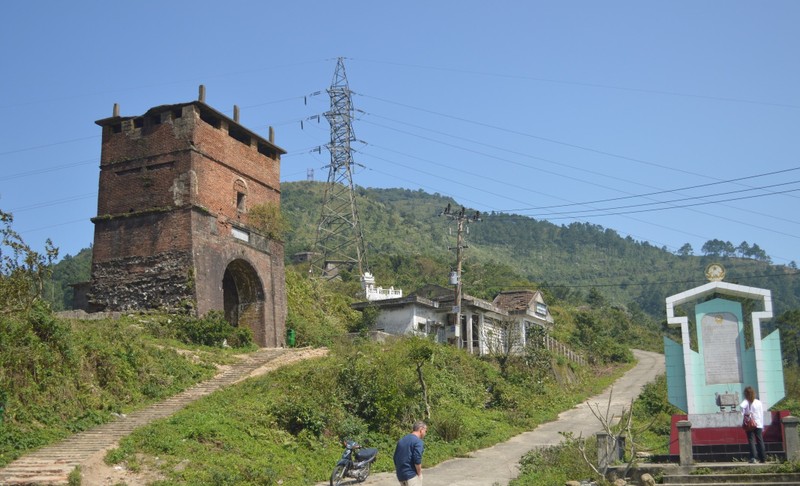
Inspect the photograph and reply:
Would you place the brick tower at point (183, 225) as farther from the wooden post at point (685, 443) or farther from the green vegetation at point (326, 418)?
the wooden post at point (685, 443)

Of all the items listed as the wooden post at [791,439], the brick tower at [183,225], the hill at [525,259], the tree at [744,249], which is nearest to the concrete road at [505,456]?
the wooden post at [791,439]

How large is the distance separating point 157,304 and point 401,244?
7222 cm

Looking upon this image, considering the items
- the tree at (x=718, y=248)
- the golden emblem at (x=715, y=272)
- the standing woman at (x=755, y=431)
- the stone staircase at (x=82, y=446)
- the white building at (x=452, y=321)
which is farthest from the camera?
the tree at (x=718, y=248)

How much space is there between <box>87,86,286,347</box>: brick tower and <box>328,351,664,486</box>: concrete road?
11114 mm

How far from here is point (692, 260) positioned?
12900 cm

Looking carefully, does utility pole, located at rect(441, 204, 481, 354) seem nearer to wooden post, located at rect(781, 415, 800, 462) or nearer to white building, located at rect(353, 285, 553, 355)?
white building, located at rect(353, 285, 553, 355)

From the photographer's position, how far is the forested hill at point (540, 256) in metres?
79.9

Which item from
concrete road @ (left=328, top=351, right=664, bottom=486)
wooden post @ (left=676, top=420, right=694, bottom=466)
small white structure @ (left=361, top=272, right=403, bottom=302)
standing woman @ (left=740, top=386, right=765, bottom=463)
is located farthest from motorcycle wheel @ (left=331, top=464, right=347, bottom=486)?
small white structure @ (left=361, top=272, right=403, bottom=302)

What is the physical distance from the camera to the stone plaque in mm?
17156

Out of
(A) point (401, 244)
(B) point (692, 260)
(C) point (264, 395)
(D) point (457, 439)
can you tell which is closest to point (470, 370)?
(D) point (457, 439)

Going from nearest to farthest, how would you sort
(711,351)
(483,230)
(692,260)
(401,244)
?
(711,351) → (401,244) → (692,260) → (483,230)

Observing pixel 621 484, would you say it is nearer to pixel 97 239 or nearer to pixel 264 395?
pixel 264 395

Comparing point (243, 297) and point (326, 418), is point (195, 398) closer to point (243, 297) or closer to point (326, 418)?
point (326, 418)

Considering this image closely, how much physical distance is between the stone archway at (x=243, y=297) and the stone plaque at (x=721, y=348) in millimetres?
17491
